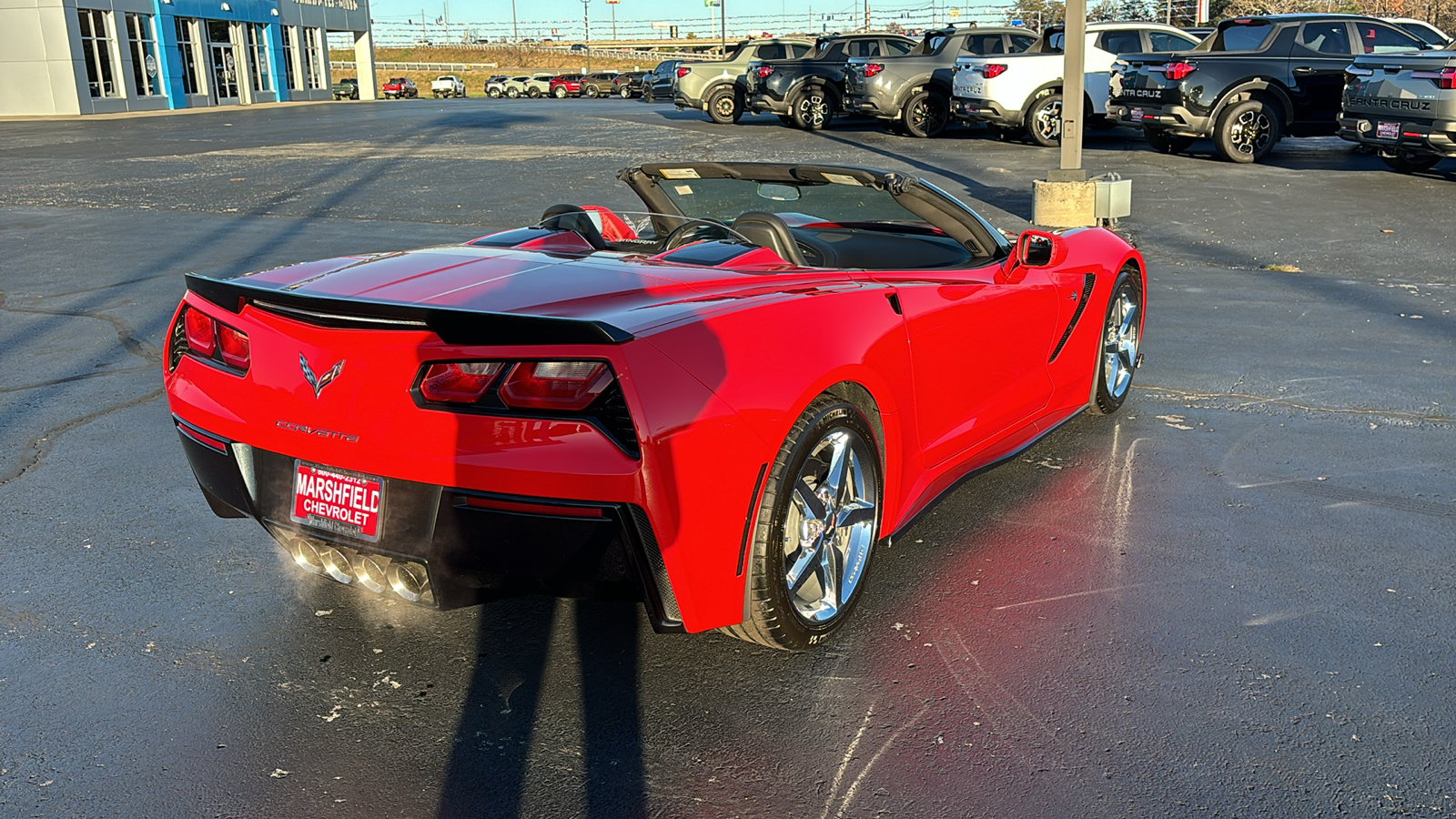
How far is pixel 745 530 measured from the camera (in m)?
3.04

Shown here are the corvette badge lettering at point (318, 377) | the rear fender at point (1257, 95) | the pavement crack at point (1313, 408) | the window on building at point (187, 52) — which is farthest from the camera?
the window on building at point (187, 52)

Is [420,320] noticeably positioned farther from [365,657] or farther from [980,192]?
[980,192]

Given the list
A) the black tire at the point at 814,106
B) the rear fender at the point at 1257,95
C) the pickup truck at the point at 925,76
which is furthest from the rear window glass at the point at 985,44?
the rear fender at the point at 1257,95

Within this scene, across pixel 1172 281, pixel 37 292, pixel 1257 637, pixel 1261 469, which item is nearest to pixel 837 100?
pixel 1172 281

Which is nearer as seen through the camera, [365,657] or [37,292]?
[365,657]

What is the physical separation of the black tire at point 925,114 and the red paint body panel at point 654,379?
18.9 metres

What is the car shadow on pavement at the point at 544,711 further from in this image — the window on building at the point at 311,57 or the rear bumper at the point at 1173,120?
the window on building at the point at 311,57

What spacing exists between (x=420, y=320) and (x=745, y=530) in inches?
36.8

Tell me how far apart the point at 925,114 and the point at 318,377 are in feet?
Answer: 67.7

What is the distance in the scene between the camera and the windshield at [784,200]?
444cm

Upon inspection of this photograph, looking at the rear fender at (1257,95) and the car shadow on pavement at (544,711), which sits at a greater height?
the rear fender at (1257,95)

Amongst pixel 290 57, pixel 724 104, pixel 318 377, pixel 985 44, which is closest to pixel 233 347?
pixel 318 377

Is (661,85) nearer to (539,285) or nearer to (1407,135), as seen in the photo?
(1407,135)

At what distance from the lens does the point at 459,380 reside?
114 inches
